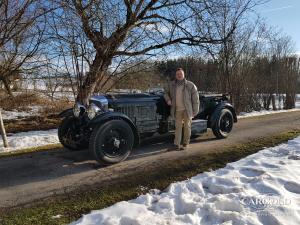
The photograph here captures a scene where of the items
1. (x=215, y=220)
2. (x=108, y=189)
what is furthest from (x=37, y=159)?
(x=215, y=220)

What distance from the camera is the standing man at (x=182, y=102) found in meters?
6.59

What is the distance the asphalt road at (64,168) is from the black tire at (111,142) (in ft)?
0.53

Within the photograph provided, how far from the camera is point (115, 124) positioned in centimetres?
564

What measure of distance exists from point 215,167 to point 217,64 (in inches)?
533

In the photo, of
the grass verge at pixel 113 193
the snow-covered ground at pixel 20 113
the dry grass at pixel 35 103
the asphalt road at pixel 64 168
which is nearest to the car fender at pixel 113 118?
the asphalt road at pixel 64 168

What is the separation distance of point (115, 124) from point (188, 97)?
1.74m

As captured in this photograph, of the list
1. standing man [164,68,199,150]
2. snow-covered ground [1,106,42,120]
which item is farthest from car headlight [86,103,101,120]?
snow-covered ground [1,106,42,120]

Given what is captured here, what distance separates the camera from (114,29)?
1043cm

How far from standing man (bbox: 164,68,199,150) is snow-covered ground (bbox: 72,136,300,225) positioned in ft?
5.70

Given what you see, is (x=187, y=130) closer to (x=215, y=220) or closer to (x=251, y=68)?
(x=215, y=220)

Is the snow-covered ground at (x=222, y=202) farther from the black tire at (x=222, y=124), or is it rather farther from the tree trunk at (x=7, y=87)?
the tree trunk at (x=7, y=87)

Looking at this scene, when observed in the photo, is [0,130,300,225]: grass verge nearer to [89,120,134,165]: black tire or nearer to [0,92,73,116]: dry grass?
[89,120,134,165]: black tire

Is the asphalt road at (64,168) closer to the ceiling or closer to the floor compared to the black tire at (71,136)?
closer to the floor

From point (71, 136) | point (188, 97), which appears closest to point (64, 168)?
point (71, 136)
